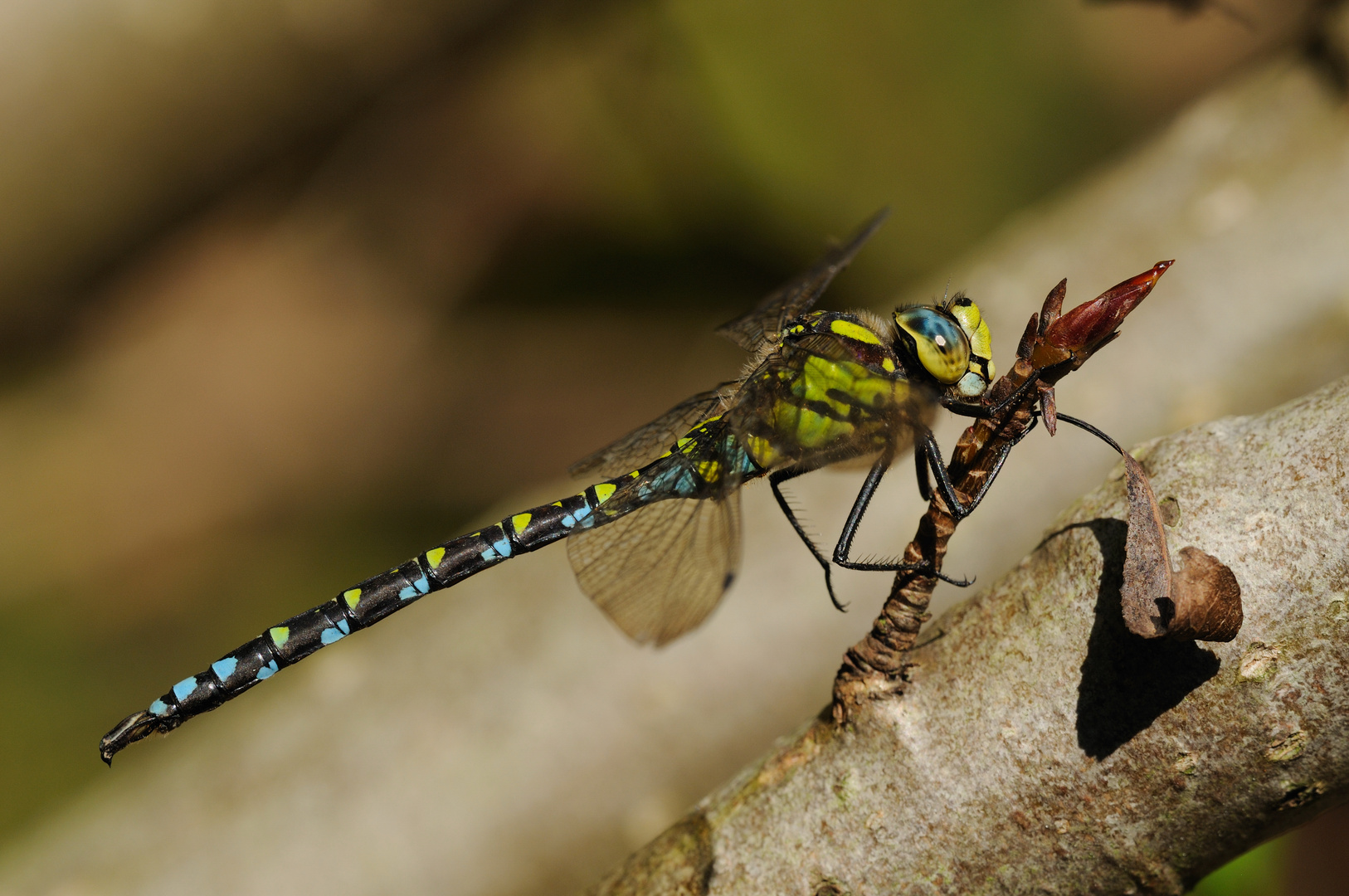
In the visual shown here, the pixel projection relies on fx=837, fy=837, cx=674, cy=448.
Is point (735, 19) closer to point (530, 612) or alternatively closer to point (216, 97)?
point (216, 97)

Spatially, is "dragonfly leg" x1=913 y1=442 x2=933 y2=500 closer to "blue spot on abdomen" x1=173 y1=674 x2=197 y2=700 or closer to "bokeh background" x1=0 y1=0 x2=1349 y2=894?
"bokeh background" x1=0 y1=0 x2=1349 y2=894

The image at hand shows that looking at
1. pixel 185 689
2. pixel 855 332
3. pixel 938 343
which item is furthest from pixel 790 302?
pixel 185 689

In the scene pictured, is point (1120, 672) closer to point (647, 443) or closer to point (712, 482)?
point (712, 482)

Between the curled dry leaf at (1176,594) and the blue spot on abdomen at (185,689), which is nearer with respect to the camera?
the curled dry leaf at (1176,594)

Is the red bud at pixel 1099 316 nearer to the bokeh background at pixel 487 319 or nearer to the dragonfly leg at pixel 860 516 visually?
the dragonfly leg at pixel 860 516

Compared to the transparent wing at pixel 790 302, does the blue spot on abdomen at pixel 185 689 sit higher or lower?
lower

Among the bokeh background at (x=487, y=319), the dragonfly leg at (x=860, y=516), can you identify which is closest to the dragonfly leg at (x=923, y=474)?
the dragonfly leg at (x=860, y=516)

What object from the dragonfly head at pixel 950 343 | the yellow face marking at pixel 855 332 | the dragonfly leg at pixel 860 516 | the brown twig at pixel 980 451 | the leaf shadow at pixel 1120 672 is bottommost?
the leaf shadow at pixel 1120 672

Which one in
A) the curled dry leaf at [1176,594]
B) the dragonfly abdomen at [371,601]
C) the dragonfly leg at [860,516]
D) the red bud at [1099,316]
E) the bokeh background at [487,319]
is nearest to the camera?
the curled dry leaf at [1176,594]
